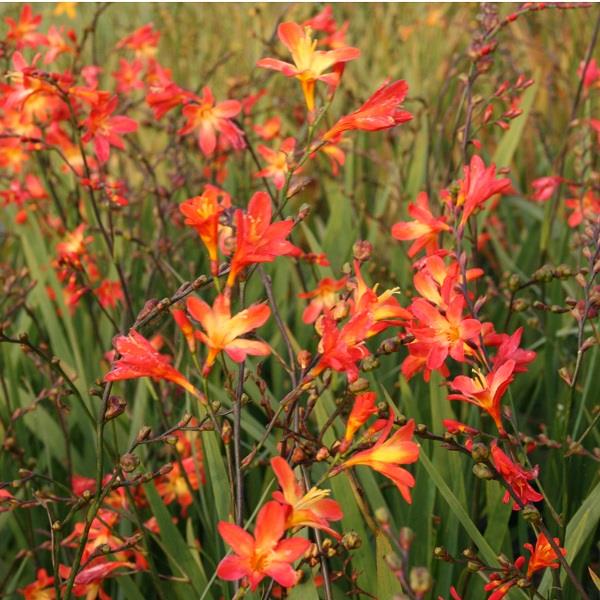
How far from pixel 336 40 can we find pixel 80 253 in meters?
1.01

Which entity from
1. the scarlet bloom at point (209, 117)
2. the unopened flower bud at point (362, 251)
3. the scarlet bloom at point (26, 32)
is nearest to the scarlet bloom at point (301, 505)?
the unopened flower bud at point (362, 251)

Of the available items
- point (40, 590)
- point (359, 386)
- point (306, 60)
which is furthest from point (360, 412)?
point (40, 590)

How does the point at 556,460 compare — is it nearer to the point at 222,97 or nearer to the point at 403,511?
the point at 403,511

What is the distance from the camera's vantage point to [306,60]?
1280mm

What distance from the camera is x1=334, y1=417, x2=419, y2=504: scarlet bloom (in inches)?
37.5

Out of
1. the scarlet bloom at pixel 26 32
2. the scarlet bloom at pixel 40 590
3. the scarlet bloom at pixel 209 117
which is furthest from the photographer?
the scarlet bloom at pixel 26 32

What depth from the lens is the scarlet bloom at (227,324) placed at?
971mm

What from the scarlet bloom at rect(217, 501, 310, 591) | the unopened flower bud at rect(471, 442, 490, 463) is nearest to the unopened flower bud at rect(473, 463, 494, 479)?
the unopened flower bud at rect(471, 442, 490, 463)

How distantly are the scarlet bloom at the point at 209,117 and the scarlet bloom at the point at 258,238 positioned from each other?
75cm

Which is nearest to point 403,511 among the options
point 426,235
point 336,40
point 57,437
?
point 426,235

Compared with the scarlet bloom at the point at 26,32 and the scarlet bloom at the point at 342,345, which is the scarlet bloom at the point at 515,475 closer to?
the scarlet bloom at the point at 342,345

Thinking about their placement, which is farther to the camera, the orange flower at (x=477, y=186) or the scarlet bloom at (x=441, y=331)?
the orange flower at (x=477, y=186)

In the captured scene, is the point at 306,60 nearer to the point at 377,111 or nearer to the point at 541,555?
the point at 377,111

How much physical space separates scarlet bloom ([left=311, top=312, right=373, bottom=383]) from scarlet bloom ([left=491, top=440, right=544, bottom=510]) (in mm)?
210
